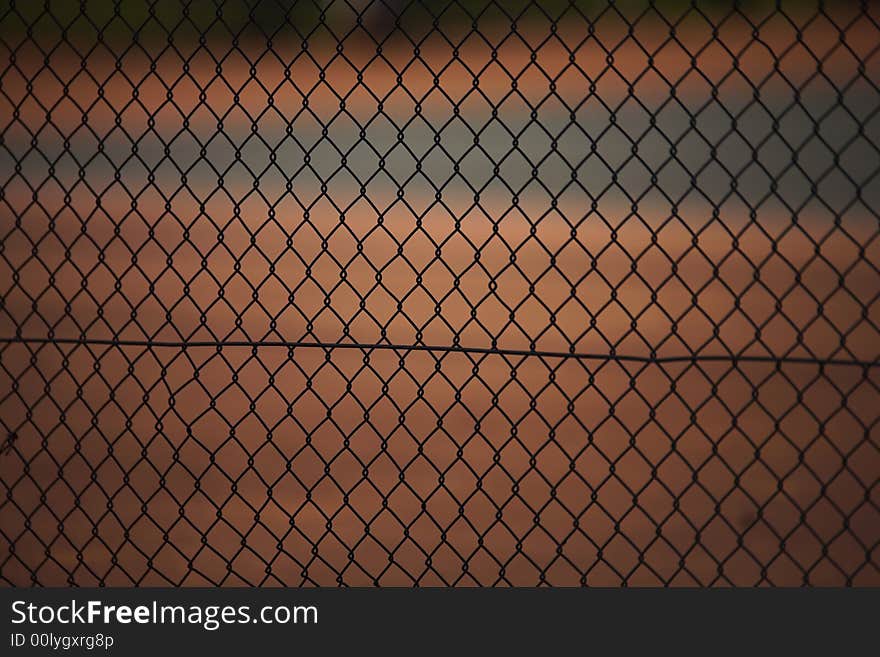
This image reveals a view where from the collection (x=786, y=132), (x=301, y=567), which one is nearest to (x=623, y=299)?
(x=301, y=567)

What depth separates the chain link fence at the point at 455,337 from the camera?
3852 mm

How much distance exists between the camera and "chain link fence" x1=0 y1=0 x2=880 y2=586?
152 inches

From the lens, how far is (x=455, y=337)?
360 cm

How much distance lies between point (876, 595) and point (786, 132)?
773cm

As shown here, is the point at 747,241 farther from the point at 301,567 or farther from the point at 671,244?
the point at 301,567

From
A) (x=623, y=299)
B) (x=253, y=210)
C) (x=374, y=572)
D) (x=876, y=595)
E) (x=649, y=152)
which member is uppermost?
(x=649, y=152)

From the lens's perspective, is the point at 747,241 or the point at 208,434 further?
the point at 747,241

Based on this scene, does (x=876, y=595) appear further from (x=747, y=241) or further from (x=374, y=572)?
(x=747, y=241)

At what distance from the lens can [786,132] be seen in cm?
1023

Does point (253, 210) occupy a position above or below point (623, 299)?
above

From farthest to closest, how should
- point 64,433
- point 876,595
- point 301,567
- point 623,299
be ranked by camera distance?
point 623,299
point 64,433
point 301,567
point 876,595

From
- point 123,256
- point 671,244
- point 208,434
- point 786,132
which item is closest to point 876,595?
point 208,434

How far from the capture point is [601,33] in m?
13.4

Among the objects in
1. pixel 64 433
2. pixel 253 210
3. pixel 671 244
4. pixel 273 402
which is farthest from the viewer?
pixel 253 210
